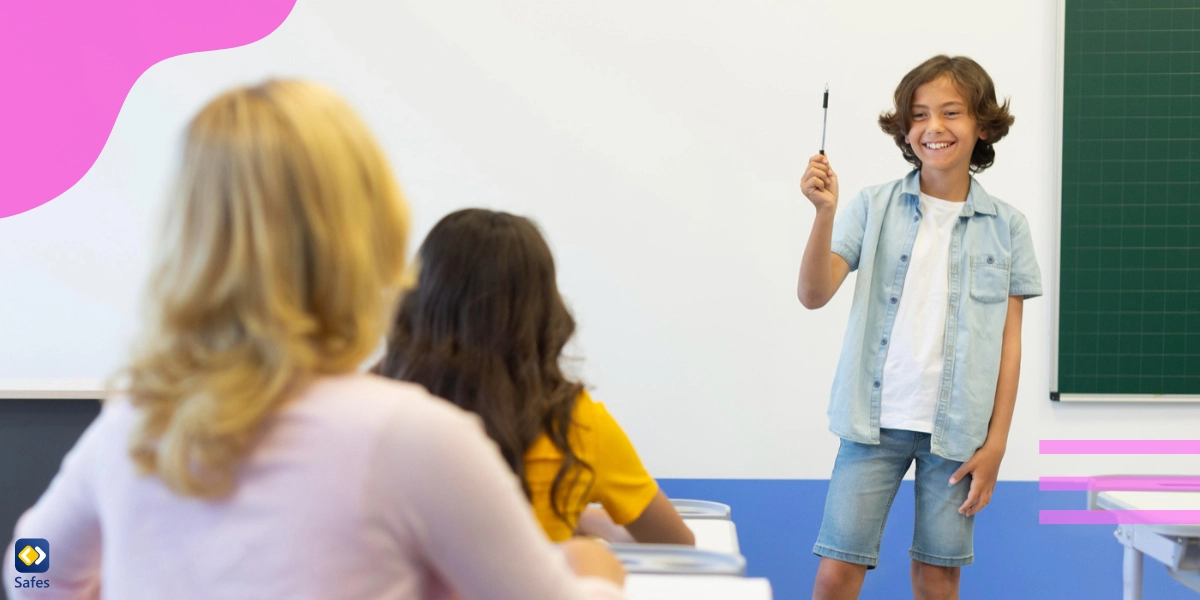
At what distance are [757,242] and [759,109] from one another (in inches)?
16.7

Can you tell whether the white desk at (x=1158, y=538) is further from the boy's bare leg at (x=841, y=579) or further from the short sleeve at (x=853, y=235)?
the short sleeve at (x=853, y=235)

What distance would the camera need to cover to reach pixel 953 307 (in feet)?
7.48

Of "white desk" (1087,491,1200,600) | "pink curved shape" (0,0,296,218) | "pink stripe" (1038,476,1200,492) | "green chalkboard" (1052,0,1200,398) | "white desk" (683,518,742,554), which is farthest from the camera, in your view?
"pink curved shape" (0,0,296,218)

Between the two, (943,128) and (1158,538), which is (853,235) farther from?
(1158,538)

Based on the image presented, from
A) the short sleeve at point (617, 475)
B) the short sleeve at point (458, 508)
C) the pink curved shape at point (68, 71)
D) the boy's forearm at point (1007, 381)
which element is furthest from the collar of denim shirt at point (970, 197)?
the pink curved shape at point (68, 71)

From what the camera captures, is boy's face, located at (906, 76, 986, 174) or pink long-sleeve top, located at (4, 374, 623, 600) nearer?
pink long-sleeve top, located at (4, 374, 623, 600)

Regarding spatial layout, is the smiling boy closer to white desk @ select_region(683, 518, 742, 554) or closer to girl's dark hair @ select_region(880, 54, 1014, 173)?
girl's dark hair @ select_region(880, 54, 1014, 173)

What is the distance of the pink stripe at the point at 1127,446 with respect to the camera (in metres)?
3.16

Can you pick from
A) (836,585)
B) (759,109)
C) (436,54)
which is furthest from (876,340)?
(436,54)

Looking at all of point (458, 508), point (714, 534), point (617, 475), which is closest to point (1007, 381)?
point (714, 534)

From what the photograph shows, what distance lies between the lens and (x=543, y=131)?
327cm

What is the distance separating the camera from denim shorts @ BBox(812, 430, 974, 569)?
224cm

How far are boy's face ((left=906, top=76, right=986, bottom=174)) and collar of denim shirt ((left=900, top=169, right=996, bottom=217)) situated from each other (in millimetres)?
52

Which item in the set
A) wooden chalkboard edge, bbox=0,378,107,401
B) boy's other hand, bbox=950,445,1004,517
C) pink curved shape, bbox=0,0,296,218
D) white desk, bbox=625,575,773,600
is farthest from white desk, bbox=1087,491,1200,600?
pink curved shape, bbox=0,0,296,218
